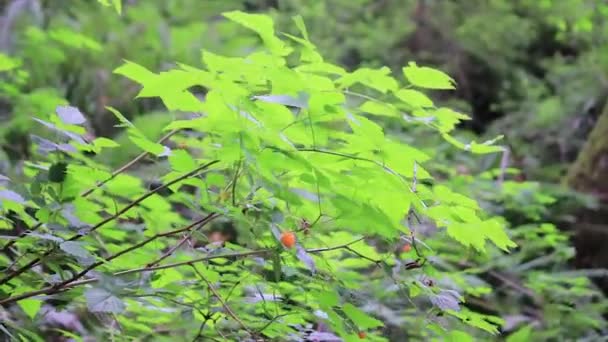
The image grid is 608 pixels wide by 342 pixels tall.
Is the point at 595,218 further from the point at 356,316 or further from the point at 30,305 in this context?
the point at 30,305

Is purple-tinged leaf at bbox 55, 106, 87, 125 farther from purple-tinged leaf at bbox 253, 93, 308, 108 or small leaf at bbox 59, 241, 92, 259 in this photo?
purple-tinged leaf at bbox 253, 93, 308, 108

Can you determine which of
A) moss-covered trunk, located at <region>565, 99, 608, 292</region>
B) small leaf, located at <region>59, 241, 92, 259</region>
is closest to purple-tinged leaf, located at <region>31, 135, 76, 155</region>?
small leaf, located at <region>59, 241, 92, 259</region>

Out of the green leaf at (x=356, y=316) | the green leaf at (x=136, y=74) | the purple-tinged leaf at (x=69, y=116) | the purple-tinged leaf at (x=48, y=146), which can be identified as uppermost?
the green leaf at (x=136, y=74)

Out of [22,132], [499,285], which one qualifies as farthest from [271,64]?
[22,132]

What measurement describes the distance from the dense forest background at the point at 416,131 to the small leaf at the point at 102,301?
0.11 m

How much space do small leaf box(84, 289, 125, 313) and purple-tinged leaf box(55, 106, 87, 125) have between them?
221mm

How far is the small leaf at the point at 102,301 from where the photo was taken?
2.43 ft

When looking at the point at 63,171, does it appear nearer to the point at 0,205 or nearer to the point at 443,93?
the point at 0,205

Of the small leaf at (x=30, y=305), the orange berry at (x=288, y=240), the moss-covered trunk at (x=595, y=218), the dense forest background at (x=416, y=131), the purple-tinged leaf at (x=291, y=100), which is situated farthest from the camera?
the moss-covered trunk at (x=595, y=218)

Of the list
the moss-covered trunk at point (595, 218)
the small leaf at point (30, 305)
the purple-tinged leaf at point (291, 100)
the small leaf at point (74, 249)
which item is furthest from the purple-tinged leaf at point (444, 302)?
the moss-covered trunk at point (595, 218)

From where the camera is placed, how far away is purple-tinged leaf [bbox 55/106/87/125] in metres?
0.85

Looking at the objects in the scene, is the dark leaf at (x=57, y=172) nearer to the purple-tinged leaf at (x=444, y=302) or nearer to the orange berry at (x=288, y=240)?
the orange berry at (x=288, y=240)

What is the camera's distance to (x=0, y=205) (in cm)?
84

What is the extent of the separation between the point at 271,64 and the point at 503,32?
4014 mm
